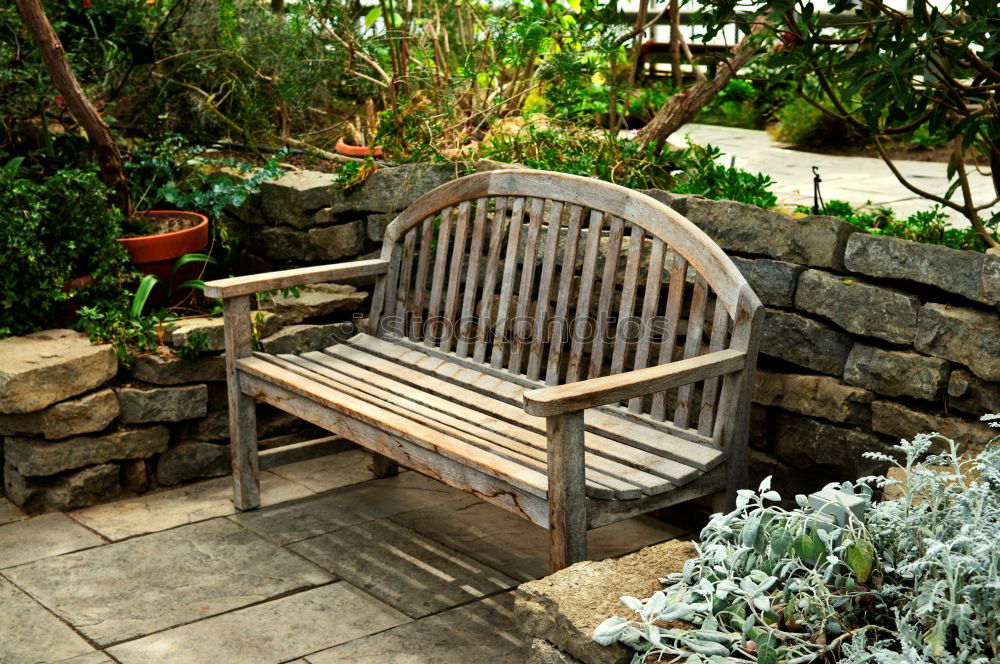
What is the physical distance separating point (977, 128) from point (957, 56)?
0.93 feet

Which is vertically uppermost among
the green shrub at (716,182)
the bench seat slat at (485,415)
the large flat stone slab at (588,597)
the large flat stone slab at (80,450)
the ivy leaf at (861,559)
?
the green shrub at (716,182)

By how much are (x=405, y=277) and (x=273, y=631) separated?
1448 mm

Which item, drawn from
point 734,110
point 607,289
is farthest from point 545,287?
point 734,110

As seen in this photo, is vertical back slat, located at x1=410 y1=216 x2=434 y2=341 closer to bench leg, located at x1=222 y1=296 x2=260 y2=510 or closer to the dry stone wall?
the dry stone wall

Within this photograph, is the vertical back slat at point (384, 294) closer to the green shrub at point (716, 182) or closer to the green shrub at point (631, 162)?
the green shrub at point (631, 162)

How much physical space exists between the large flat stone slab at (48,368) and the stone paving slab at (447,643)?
4.89 ft

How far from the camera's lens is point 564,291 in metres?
3.64

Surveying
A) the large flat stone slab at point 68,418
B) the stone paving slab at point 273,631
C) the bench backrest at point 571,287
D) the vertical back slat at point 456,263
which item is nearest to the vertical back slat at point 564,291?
the bench backrest at point 571,287

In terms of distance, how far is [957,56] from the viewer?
9.39ft

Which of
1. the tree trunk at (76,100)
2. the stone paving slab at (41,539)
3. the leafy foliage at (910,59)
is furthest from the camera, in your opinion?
the tree trunk at (76,100)

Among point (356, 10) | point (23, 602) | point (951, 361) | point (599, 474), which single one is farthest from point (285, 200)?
point (951, 361)

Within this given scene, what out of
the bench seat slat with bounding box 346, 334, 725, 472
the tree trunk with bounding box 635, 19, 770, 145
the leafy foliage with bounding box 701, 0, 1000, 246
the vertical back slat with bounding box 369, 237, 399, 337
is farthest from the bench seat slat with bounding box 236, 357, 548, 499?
the tree trunk with bounding box 635, 19, 770, 145

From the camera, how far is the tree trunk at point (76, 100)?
173 inches

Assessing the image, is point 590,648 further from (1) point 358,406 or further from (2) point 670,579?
(1) point 358,406
